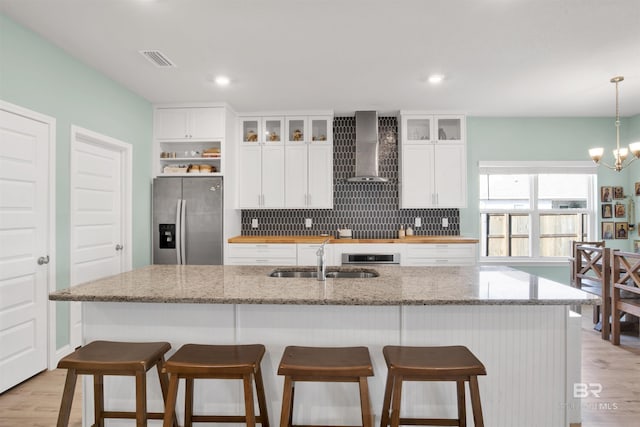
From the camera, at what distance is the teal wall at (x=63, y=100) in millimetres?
2592

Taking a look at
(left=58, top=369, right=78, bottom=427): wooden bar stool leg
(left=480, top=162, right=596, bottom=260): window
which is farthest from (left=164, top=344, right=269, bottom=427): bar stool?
(left=480, top=162, right=596, bottom=260): window

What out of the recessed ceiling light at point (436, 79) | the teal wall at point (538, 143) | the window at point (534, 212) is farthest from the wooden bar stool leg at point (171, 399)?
the window at point (534, 212)

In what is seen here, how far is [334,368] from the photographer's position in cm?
151

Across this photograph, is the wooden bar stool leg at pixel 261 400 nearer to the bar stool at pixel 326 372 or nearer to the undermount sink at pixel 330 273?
the bar stool at pixel 326 372

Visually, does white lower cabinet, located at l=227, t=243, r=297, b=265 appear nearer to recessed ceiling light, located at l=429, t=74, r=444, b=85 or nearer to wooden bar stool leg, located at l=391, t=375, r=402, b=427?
recessed ceiling light, located at l=429, t=74, r=444, b=85

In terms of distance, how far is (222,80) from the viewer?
12.1ft

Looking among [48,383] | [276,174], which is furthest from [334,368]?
[276,174]

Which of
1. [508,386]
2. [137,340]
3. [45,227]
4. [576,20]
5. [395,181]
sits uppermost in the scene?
[576,20]

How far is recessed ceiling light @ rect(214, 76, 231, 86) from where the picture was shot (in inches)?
142

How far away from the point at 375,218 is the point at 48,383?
3.86 m

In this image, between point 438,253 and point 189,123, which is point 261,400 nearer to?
point 438,253

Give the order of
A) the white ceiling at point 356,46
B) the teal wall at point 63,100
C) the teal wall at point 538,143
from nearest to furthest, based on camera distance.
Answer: the white ceiling at point 356,46 → the teal wall at point 63,100 → the teal wall at point 538,143

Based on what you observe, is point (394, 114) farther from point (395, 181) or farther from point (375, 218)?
point (375, 218)

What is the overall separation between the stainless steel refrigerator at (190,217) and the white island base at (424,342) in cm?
244
